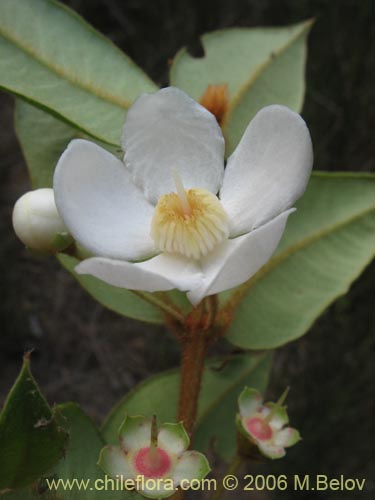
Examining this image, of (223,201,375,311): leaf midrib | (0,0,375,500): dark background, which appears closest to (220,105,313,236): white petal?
(223,201,375,311): leaf midrib

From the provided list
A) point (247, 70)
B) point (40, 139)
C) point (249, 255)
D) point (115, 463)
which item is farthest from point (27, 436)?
point (247, 70)

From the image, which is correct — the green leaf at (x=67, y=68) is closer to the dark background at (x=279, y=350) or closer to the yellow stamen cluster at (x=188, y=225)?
the yellow stamen cluster at (x=188, y=225)

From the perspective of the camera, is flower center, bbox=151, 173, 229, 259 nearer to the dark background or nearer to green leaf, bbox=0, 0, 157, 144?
green leaf, bbox=0, 0, 157, 144

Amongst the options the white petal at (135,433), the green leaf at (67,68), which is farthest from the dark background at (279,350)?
the white petal at (135,433)

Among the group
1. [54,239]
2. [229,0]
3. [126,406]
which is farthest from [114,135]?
[229,0]

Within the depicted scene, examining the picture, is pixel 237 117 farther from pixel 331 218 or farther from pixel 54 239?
pixel 54 239

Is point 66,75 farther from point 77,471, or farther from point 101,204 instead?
point 77,471

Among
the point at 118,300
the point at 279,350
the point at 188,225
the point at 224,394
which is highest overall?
the point at 188,225

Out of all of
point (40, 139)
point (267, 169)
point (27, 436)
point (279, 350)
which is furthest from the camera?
point (279, 350)

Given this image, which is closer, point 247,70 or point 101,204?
point 101,204
